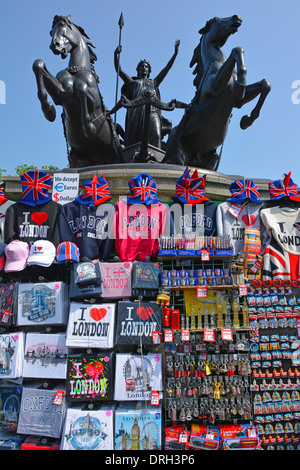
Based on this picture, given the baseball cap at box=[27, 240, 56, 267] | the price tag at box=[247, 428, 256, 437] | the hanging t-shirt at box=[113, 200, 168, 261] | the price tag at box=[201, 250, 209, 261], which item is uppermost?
the hanging t-shirt at box=[113, 200, 168, 261]

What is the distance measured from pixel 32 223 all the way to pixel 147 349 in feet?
8.01

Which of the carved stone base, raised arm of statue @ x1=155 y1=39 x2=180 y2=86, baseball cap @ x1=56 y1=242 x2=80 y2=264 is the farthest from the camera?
raised arm of statue @ x1=155 y1=39 x2=180 y2=86

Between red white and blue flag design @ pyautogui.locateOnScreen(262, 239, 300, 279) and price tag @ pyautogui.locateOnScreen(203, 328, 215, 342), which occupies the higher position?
red white and blue flag design @ pyautogui.locateOnScreen(262, 239, 300, 279)

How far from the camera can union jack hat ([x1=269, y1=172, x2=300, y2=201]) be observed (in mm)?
5648

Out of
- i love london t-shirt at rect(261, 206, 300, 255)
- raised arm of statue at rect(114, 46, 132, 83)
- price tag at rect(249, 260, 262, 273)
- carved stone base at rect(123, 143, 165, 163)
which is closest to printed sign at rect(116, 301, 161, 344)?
price tag at rect(249, 260, 262, 273)

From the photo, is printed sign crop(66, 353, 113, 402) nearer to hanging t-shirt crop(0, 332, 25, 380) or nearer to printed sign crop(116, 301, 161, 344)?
printed sign crop(116, 301, 161, 344)

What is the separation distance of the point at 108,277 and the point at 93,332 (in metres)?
0.72

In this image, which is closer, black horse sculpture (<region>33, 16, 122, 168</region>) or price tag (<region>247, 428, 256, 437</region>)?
price tag (<region>247, 428, 256, 437</region>)

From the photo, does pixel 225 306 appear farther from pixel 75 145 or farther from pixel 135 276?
pixel 75 145

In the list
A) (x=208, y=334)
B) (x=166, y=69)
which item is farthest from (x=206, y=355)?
(x=166, y=69)

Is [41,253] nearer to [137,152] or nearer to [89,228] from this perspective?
[89,228]

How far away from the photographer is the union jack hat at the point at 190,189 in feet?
18.0

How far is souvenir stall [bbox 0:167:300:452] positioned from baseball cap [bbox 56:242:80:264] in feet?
0.05
